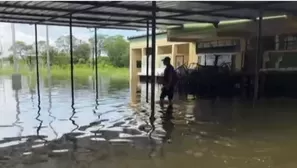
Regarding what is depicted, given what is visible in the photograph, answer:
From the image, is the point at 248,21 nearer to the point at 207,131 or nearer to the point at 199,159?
the point at 207,131

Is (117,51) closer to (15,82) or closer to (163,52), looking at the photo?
(163,52)

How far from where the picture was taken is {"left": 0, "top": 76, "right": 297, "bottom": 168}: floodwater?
5395 millimetres

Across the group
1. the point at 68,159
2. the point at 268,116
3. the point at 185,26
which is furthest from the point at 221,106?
the point at 68,159

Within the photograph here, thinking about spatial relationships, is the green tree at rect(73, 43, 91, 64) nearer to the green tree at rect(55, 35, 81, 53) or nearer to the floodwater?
the green tree at rect(55, 35, 81, 53)

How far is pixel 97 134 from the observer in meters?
7.14

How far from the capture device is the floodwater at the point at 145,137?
539 cm

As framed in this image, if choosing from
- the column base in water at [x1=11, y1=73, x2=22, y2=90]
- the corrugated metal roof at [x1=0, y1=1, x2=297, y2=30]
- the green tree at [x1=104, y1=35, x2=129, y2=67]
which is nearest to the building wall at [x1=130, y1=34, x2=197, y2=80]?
the corrugated metal roof at [x1=0, y1=1, x2=297, y2=30]

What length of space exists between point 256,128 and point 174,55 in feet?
55.0

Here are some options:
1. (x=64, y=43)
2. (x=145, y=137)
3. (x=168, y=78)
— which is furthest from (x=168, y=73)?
(x=64, y=43)

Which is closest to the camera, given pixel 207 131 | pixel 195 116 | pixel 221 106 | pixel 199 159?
pixel 199 159

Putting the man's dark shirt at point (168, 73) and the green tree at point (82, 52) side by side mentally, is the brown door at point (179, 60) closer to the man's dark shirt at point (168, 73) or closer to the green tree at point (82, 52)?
the man's dark shirt at point (168, 73)

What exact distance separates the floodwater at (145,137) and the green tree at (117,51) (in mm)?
33345

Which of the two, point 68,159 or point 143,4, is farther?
point 143,4

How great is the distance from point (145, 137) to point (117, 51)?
39723mm
